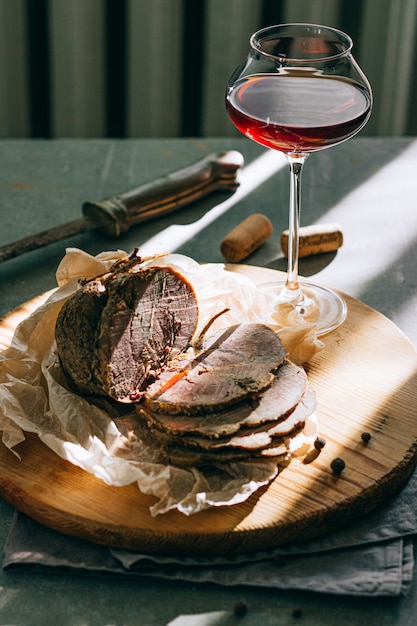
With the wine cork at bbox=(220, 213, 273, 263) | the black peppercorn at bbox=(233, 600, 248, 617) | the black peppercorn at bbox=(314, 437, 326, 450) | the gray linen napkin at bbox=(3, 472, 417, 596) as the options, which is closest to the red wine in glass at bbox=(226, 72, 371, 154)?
the wine cork at bbox=(220, 213, 273, 263)

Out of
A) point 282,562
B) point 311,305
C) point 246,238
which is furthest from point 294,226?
point 282,562

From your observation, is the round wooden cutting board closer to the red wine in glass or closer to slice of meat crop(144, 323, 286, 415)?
slice of meat crop(144, 323, 286, 415)

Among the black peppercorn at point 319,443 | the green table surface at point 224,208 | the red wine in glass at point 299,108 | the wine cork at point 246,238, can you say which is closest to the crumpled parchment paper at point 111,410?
the black peppercorn at point 319,443

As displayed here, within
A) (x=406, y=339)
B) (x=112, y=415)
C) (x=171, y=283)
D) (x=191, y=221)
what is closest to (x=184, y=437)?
(x=112, y=415)

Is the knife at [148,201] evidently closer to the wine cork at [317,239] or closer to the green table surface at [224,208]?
the green table surface at [224,208]

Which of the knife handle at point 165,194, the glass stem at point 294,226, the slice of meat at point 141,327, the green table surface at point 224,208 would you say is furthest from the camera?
the knife handle at point 165,194

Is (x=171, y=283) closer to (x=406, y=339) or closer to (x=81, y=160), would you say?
(x=406, y=339)

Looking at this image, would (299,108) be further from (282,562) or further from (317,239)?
(282,562)
